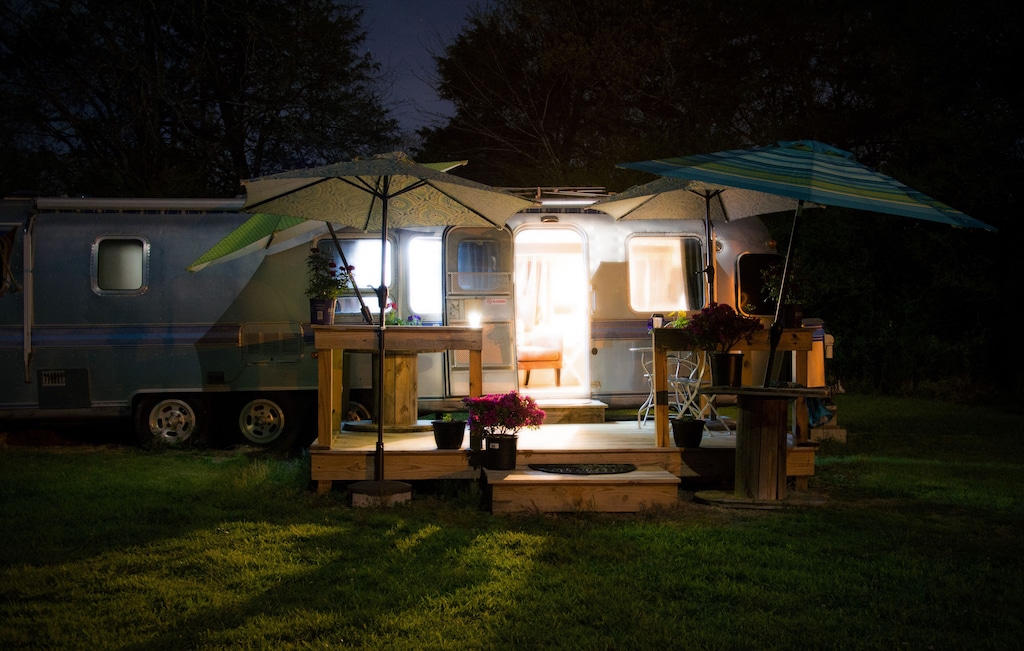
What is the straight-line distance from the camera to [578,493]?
20.0ft

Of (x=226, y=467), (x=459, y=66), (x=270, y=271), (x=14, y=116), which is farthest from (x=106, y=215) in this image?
(x=459, y=66)

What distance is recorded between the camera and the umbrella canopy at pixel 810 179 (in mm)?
5590

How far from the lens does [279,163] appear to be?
19.9 m

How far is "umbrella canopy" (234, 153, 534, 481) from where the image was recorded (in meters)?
6.25

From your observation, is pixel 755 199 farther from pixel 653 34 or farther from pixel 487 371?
pixel 653 34

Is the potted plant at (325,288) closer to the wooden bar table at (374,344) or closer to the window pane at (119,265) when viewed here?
the wooden bar table at (374,344)

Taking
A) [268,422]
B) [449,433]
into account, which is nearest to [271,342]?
[268,422]

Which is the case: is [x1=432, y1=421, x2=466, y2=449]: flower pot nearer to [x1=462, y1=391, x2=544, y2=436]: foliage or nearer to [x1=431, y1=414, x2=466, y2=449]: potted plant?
[x1=431, y1=414, x2=466, y2=449]: potted plant

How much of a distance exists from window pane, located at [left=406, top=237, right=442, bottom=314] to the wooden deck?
2223 millimetres

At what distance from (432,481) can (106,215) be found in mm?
4524

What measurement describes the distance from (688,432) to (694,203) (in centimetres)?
231

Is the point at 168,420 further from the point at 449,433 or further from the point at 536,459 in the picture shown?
the point at 536,459

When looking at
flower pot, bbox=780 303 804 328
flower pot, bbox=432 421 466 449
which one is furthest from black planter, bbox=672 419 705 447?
flower pot, bbox=432 421 466 449

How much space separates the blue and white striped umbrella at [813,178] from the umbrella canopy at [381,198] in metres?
1.41
